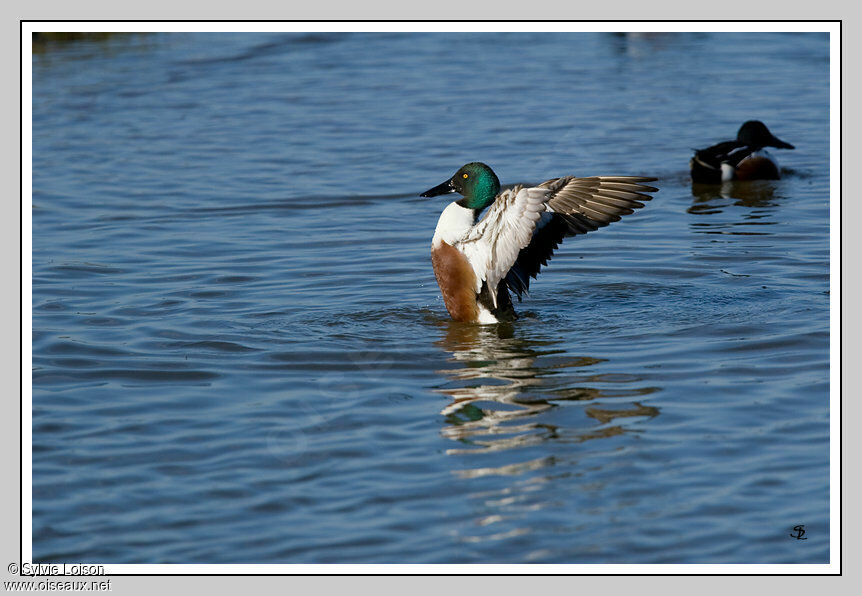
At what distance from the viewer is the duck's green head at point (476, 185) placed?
738 centimetres

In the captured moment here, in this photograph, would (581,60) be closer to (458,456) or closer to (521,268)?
(521,268)

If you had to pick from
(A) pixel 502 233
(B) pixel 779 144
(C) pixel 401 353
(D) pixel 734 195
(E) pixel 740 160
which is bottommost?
(C) pixel 401 353

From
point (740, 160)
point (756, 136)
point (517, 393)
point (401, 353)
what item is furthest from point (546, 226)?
point (756, 136)

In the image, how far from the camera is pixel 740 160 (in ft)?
39.4

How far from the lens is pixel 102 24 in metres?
6.72

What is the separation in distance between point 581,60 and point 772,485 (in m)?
14.8

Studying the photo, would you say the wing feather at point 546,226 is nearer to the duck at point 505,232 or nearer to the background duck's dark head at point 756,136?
the duck at point 505,232

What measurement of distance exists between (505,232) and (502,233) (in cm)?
2

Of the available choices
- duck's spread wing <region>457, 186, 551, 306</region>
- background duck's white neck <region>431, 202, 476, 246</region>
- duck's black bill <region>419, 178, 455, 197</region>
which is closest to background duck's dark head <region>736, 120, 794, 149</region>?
duck's black bill <region>419, 178, 455, 197</region>

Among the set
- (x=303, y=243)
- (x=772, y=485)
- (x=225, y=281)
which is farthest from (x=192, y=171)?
(x=772, y=485)

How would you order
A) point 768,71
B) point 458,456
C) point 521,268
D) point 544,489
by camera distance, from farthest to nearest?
point 768,71 → point 521,268 → point 458,456 → point 544,489

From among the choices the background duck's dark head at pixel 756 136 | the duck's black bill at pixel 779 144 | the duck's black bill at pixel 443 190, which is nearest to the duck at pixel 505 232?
the duck's black bill at pixel 443 190

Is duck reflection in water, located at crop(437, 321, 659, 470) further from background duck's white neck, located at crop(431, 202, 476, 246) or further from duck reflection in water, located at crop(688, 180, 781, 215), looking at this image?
duck reflection in water, located at crop(688, 180, 781, 215)

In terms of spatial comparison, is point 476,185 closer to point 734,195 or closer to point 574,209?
point 574,209
